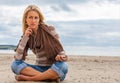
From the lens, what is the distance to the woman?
7.86 metres

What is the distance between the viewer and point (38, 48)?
8047 millimetres

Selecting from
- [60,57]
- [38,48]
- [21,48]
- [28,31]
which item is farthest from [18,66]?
[60,57]

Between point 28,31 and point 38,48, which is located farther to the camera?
point 38,48

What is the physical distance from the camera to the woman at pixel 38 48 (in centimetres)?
786

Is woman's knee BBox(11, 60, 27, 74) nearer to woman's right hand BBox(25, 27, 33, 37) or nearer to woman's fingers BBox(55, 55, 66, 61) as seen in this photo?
woman's right hand BBox(25, 27, 33, 37)

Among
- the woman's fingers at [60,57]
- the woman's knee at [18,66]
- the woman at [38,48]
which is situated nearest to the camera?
the woman's fingers at [60,57]

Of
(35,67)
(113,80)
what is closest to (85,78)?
(113,80)

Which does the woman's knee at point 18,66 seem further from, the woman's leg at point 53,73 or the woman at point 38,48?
the woman's leg at point 53,73

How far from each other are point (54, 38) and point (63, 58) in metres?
0.44

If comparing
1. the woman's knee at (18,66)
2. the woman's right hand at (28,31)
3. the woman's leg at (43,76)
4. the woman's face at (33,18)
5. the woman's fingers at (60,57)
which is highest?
the woman's face at (33,18)

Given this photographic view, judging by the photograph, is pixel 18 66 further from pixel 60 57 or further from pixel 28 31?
pixel 60 57

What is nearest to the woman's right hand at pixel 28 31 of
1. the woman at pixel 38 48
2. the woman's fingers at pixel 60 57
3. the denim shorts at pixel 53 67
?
the woman at pixel 38 48

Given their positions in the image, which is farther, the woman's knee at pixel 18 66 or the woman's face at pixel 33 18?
the woman's knee at pixel 18 66

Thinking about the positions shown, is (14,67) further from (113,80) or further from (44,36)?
(113,80)
